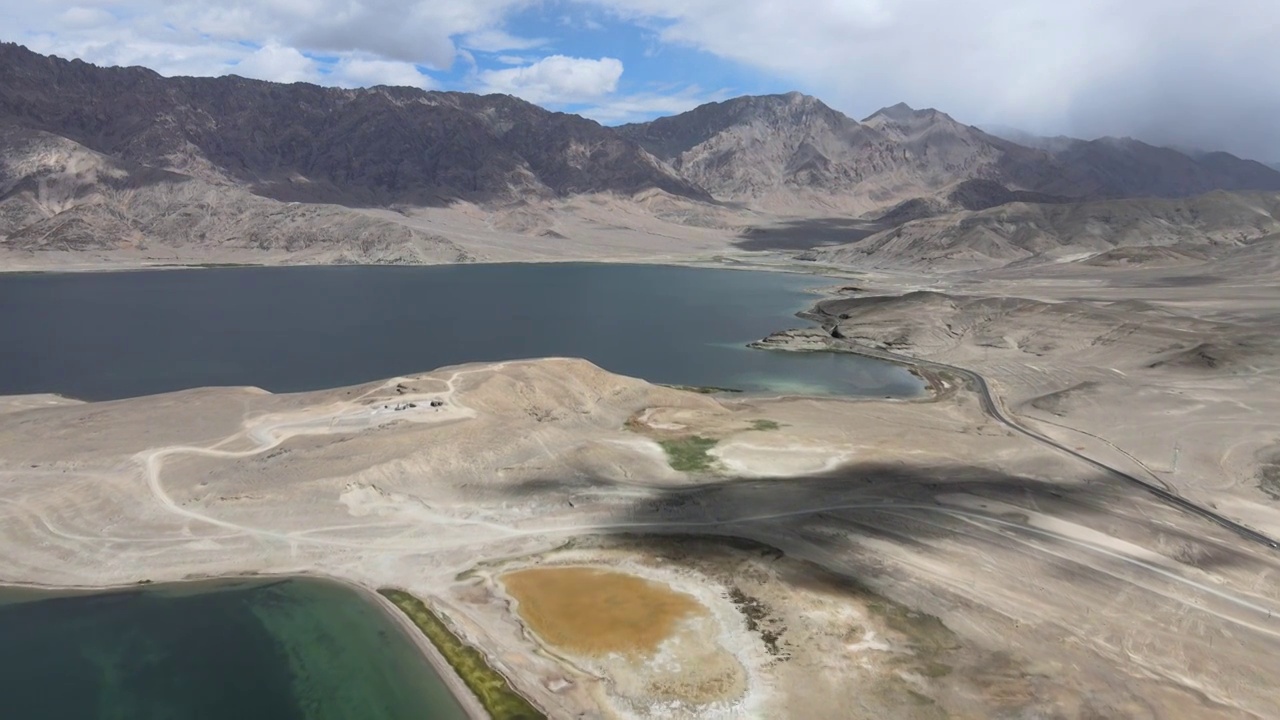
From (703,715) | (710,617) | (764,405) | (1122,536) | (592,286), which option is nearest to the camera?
(703,715)

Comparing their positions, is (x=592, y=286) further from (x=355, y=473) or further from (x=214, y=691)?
(x=214, y=691)

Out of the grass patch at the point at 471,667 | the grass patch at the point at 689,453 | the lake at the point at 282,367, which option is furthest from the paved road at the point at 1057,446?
the grass patch at the point at 471,667

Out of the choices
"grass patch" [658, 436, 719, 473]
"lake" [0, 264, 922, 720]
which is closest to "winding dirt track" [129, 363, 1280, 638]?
"grass patch" [658, 436, 719, 473]

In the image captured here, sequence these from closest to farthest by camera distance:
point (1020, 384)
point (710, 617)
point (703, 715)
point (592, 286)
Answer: point (703, 715)
point (710, 617)
point (1020, 384)
point (592, 286)

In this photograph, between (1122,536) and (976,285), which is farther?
(976,285)

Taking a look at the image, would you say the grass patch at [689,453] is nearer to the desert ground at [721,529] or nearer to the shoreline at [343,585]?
the desert ground at [721,529]

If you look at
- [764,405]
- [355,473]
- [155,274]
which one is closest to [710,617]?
[355,473]

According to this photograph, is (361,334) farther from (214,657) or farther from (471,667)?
(471,667)
